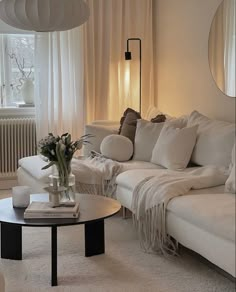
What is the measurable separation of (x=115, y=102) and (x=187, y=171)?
203cm

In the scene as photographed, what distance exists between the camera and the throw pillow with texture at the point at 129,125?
15.4 feet

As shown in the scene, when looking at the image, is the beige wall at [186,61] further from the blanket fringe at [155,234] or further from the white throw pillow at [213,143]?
the blanket fringe at [155,234]

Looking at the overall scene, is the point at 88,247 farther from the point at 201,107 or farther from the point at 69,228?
the point at 201,107

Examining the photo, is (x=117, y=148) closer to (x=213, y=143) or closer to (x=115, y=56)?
(x=213, y=143)

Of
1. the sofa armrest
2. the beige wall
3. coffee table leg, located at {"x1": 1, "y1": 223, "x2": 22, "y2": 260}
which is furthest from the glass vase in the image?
the beige wall

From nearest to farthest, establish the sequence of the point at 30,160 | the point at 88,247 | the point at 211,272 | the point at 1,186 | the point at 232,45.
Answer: the point at 211,272 → the point at 88,247 → the point at 232,45 → the point at 30,160 → the point at 1,186

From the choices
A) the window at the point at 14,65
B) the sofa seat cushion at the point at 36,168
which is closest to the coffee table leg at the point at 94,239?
the sofa seat cushion at the point at 36,168

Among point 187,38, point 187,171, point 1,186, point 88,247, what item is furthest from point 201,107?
point 1,186

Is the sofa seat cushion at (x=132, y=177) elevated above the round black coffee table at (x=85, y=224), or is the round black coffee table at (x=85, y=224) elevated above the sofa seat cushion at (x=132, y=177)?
the sofa seat cushion at (x=132, y=177)

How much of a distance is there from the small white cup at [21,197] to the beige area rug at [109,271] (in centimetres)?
40

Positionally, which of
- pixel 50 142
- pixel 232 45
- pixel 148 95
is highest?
pixel 232 45

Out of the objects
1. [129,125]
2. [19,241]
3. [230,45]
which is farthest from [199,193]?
[129,125]

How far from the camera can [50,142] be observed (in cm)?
312

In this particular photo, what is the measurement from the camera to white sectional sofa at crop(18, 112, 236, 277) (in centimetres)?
264
